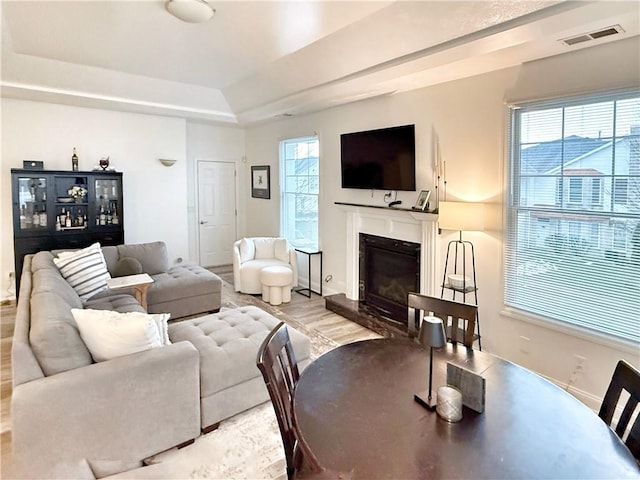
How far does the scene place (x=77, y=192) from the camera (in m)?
5.19

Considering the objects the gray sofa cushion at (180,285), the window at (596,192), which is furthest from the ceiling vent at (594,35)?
the gray sofa cushion at (180,285)

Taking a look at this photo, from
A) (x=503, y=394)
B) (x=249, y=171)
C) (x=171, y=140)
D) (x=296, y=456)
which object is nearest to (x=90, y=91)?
(x=171, y=140)

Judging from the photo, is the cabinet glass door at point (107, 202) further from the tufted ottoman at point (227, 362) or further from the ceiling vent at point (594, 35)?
the ceiling vent at point (594, 35)

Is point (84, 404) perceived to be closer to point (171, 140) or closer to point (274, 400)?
point (274, 400)

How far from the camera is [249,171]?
752 centimetres

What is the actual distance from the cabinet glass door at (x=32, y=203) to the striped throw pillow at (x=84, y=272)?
151cm

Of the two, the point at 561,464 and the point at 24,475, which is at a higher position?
the point at 561,464

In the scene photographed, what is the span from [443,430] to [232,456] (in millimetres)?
1479

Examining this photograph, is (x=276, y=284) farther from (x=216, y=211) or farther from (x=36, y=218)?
(x=36, y=218)

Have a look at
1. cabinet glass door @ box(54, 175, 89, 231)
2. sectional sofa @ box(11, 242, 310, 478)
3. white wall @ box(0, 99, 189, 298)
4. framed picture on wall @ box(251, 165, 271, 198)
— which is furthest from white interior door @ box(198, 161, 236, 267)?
sectional sofa @ box(11, 242, 310, 478)

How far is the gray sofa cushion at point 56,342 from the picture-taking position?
6.46 feet

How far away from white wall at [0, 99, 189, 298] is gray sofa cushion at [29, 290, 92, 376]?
3874 mm

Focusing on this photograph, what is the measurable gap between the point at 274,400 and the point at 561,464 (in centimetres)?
100

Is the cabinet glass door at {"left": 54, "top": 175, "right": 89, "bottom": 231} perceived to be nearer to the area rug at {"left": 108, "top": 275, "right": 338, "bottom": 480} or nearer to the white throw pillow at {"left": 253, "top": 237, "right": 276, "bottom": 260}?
the white throw pillow at {"left": 253, "top": 237, "right": 276, "bottom": 260}
